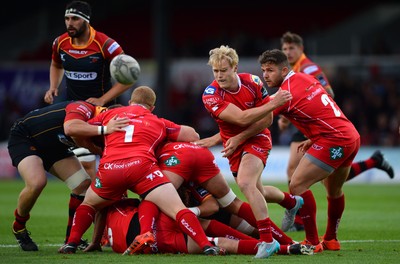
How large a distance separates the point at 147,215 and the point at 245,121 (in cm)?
136

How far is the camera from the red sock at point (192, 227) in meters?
8.05

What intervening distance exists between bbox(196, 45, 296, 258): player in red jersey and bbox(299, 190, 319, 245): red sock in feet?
0.33

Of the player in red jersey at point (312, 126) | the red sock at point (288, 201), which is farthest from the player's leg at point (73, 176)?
the player in red jersey at point (312, 126)

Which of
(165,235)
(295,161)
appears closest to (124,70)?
(165,235)

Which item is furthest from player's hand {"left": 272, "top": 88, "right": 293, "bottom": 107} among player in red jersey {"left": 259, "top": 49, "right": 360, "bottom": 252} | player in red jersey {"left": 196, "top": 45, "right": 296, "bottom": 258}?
player in red jersey {"left": 259, "top": 49, "right": 360, "bottom": 252}

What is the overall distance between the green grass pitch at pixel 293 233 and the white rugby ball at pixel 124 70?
200 centimetres

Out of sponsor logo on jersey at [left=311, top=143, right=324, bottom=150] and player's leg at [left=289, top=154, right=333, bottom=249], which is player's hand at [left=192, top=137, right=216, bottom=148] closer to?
player's leg at [left=289, top=154, right=333, bottom=249]

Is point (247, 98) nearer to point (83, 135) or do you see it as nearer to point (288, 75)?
point (288, 75)

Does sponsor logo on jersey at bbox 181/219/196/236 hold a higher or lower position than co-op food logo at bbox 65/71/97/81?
lower

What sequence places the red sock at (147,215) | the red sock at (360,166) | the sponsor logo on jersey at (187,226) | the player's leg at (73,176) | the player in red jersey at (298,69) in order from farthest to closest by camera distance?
the red sock at (360,166) < the player in red jersey at (298,69) < the player's leg at (73,176) < the red sock at (147,215) < the sponsor logo on jersey at (187,226)

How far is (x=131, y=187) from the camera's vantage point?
27.6 ft

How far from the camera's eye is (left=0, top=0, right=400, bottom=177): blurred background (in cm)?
2358

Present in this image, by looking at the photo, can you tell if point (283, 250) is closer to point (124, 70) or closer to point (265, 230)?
point (265, 230)

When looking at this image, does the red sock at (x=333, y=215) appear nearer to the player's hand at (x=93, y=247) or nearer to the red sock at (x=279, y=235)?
the red sock at (x=279, y=235)
